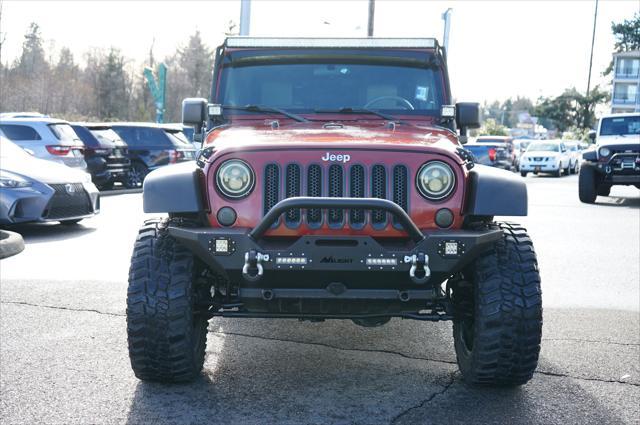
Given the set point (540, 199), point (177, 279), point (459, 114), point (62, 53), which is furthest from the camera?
point (62, 53)

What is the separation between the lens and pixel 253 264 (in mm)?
3836

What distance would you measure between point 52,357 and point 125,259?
13.0 ft

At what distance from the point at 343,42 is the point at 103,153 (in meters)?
13.2

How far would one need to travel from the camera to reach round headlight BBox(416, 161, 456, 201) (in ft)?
13.5

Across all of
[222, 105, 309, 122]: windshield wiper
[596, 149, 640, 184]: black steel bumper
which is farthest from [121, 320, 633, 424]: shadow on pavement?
[596, 149, 640, 184]: black steel bumper

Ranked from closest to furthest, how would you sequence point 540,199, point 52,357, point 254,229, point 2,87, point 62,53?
point 254,229 < point 52,357 < point 540,199 < point 2,87 < point 62,53

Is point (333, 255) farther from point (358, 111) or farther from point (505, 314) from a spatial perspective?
point (358, 111)

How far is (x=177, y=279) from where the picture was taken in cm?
409

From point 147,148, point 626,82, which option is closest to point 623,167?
point 147,148

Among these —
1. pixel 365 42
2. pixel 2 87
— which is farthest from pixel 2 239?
pixel 2 87

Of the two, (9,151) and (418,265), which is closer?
(418,265)

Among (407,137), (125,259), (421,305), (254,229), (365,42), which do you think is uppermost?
(365,42)

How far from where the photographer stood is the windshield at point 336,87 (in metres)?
5.51

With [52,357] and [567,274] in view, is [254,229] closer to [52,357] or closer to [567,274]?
[52,357]
